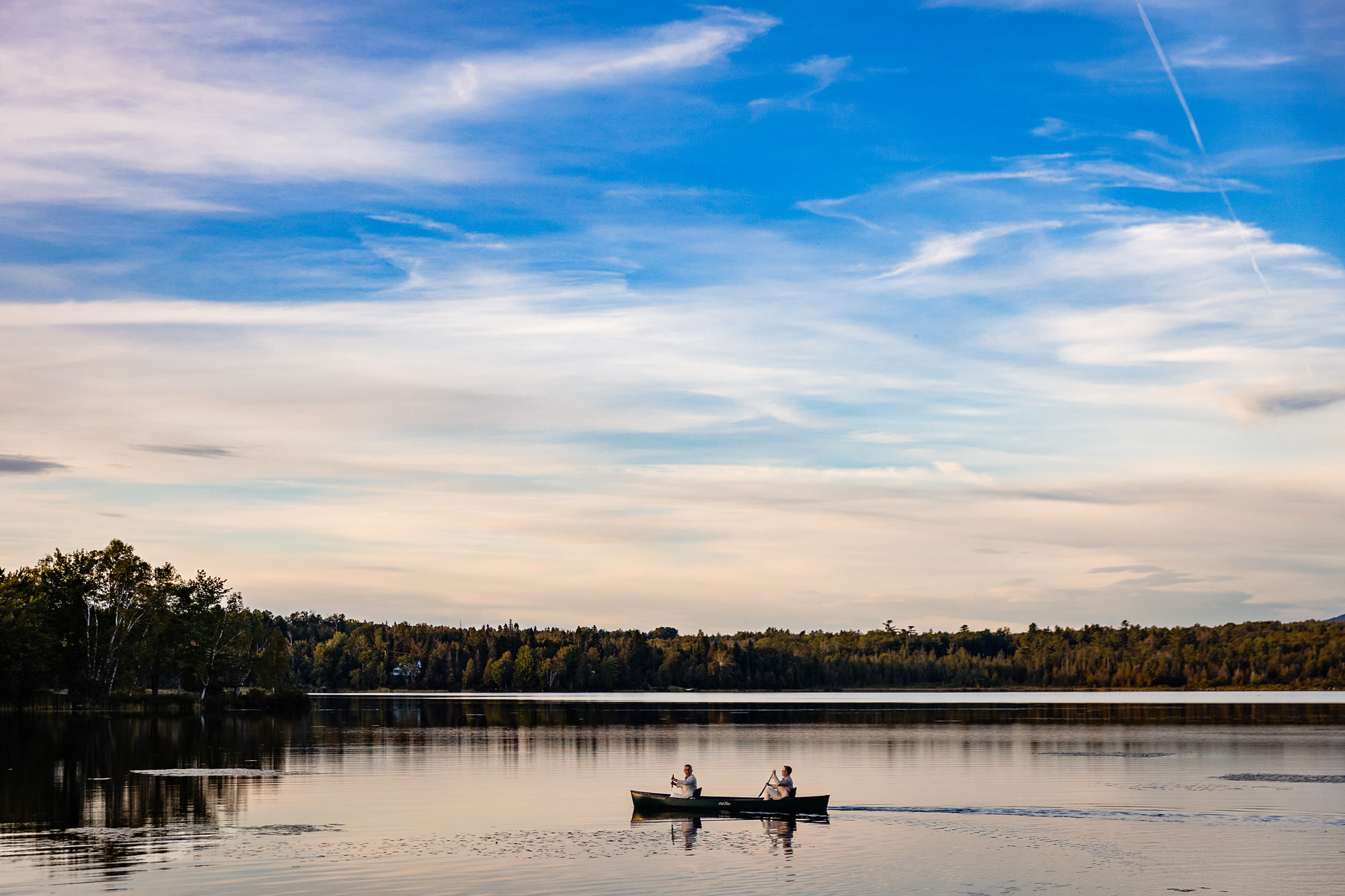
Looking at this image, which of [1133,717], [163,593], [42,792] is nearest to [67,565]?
[163,593]

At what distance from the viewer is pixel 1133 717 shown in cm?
13725

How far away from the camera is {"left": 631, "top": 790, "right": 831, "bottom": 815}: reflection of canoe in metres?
46.7

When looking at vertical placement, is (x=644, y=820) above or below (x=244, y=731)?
above

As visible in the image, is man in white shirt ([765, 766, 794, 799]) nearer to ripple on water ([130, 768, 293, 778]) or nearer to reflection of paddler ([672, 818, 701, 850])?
reflection of paddler ([672, 818, 701, 850])

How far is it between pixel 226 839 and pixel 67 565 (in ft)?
337

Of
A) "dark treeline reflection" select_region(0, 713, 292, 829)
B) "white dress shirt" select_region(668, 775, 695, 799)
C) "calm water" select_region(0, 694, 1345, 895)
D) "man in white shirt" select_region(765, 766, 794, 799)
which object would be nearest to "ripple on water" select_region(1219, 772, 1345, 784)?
"calm water" select_region(0, 694, 1345, 895)

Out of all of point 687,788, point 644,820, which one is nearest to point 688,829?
point 644,820

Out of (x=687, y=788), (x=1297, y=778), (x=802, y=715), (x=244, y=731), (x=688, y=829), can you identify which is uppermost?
(x=687, y=788)

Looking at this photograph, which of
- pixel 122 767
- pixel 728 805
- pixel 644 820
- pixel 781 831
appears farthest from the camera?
pixel 122 767

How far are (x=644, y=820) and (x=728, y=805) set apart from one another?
339cm

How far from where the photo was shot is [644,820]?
46.1 meters

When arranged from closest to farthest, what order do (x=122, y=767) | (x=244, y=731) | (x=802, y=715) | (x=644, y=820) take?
(x=644, y=820)
(x=122, y=767)
(x=244, y=731)
(x=802, y=715)

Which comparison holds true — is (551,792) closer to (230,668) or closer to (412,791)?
→ (412,791)

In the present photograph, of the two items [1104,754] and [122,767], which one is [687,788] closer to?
[122,767]
